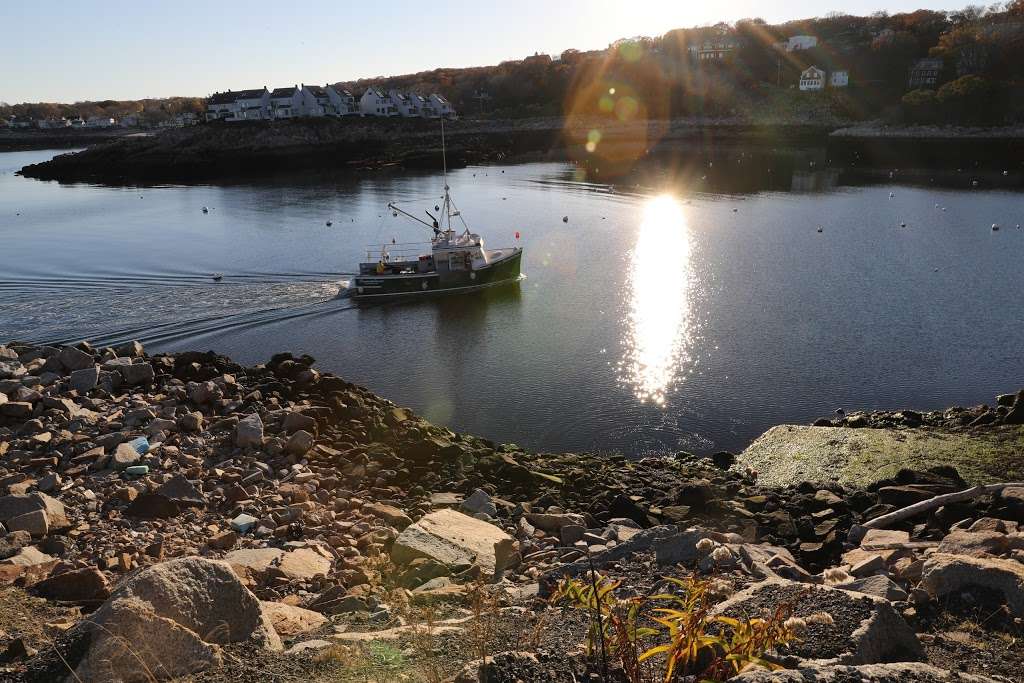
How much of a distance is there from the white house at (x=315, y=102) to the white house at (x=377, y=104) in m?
6.58

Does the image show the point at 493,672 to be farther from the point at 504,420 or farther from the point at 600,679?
the point at 504,420

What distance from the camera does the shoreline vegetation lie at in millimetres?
83875

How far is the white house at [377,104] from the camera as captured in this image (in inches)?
5108

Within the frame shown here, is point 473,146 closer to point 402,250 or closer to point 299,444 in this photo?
point 402,250

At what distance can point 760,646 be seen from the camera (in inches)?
168

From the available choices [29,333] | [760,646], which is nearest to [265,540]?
[760,646]

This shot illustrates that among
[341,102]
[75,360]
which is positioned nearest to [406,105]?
[341,102]

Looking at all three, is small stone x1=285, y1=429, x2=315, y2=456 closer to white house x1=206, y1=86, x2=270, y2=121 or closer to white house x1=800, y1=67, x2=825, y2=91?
white house x1=206, y1=86, x2=270, y2=121

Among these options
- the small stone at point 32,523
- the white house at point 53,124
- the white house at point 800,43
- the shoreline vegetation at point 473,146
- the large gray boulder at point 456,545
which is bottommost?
the large gray boulder at point 456,545

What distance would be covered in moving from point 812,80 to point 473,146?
2503 inches

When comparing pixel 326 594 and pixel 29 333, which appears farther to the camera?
pixel 29 333

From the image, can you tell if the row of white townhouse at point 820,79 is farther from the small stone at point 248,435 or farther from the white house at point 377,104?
the small stone at point 248,435

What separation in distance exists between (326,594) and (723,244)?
116ft

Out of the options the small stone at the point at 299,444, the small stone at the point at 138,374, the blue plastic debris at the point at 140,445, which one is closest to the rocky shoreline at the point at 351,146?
the small stone at the point at 138,374
